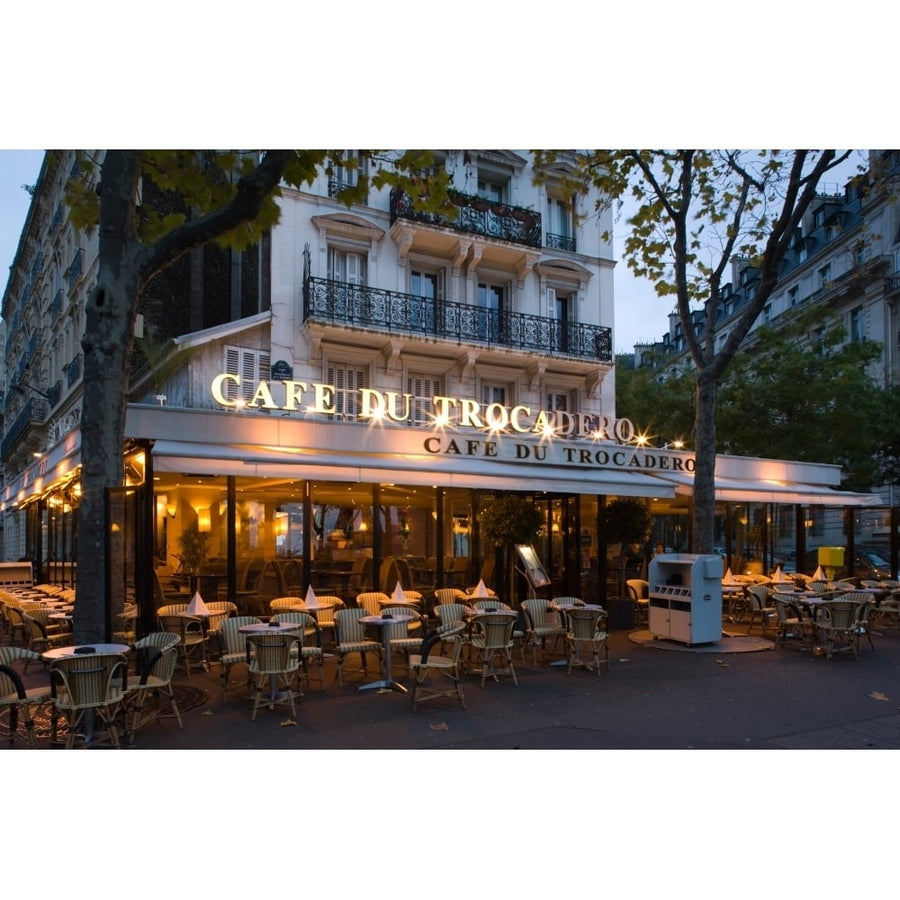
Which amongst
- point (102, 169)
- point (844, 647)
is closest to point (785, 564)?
point (844, 647)

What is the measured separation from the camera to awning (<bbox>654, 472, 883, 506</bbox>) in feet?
46.9

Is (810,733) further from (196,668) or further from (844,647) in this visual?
(196,668)

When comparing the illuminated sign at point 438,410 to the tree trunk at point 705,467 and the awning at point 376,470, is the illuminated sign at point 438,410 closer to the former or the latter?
the awning at point 376,470

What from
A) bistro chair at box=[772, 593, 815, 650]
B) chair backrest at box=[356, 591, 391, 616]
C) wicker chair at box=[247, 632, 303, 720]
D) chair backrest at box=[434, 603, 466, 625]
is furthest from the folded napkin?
bistro chair at box=[772, 593, 815, 650]

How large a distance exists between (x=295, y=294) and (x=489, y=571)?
23.0 ft

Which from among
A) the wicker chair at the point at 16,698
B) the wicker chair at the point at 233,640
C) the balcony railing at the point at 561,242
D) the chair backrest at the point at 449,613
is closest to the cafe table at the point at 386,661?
the chair backrest at the point at 449,613

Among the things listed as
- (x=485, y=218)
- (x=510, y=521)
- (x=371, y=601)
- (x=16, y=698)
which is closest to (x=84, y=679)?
(x=16, y=698)

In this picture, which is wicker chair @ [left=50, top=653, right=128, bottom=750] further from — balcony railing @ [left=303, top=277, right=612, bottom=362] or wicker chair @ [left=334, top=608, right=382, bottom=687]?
balcony railing @ [left=303, top=277, right=612, bottom=362]

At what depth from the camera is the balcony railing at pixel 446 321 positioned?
602 inches

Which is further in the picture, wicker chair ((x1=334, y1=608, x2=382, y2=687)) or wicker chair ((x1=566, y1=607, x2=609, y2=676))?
wicker chair ((x1=566, y1=607, x2=609, y2=676))

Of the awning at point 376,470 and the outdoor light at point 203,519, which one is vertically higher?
the awning at point 376,470

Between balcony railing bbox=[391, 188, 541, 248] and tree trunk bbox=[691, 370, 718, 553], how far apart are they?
699 cm

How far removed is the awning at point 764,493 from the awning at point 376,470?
0.98 meters

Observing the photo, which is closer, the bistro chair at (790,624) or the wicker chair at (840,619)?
the wicker chair at (840,619)
